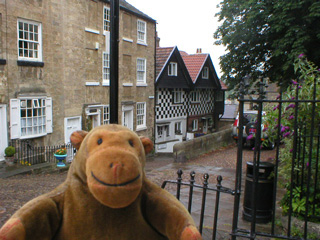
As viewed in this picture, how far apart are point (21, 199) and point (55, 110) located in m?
7.88

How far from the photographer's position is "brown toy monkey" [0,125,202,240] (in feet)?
6.60

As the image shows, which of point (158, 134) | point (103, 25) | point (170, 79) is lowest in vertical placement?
point (158, 134)

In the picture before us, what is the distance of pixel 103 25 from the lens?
1791 centimetres

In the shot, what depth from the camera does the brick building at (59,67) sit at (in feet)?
41.9

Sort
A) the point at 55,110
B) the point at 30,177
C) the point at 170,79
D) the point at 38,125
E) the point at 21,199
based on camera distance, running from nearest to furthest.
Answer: the point at 21,199 < the point at 30,177 < the point at 38,125 < the point at 55,110 < the point at 170,79

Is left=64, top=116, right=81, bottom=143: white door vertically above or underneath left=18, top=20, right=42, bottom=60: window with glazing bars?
underneath

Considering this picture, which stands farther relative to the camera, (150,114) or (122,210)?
(150,114)

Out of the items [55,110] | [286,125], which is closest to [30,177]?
[55,110]

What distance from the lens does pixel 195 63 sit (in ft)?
93.9

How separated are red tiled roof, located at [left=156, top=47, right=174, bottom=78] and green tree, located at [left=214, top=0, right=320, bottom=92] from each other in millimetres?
5108

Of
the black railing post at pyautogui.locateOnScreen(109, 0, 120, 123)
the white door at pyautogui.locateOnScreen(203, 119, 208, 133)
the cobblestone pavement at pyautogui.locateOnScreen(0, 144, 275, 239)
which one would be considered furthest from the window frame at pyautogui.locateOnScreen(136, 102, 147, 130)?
the black railing post at pyautogui.locateOnScreen(109, 0, 120, 123)

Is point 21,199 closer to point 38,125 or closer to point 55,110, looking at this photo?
point 38,125

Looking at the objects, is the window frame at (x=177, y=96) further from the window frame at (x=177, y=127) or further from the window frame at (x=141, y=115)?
the window frame at (x=141, y=115)

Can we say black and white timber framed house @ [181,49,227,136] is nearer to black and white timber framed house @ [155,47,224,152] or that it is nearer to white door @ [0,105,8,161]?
black and white timber framed house @ [155,47,224,152]
